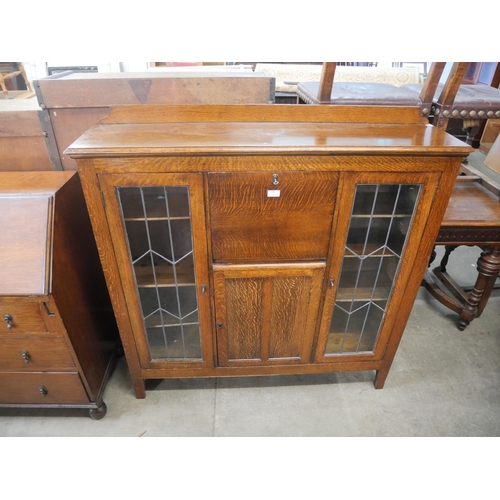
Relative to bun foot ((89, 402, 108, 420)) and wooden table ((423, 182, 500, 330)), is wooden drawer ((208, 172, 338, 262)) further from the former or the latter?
bun foot ((89, 402, 108, 420))

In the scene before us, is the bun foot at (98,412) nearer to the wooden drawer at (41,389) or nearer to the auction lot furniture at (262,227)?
the wooden drawer at (41,389)

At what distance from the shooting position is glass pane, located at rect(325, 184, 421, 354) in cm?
119

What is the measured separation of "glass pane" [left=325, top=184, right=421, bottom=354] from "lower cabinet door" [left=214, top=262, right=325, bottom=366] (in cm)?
13

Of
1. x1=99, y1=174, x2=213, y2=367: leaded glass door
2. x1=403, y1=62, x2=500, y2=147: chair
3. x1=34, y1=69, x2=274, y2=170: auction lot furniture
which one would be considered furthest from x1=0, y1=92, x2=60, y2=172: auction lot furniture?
x1=403, y1=62, x2=500, y2=147: chair

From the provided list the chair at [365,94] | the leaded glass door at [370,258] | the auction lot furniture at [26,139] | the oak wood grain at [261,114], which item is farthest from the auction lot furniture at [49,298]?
the chair at [365,94]

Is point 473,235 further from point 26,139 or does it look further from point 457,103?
point 26,139

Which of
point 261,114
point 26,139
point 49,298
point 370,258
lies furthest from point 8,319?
point 370,258

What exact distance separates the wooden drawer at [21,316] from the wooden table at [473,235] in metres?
1.68

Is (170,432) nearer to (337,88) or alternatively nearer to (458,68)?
(337,88)

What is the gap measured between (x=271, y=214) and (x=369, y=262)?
48 cm

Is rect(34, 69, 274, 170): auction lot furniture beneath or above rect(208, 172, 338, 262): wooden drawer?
above

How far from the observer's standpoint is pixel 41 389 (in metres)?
1.43

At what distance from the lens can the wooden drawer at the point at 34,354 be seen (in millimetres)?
1305

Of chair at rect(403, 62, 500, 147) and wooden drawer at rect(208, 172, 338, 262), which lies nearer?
wooden drawer at rect(208, 172, 338, 262)
